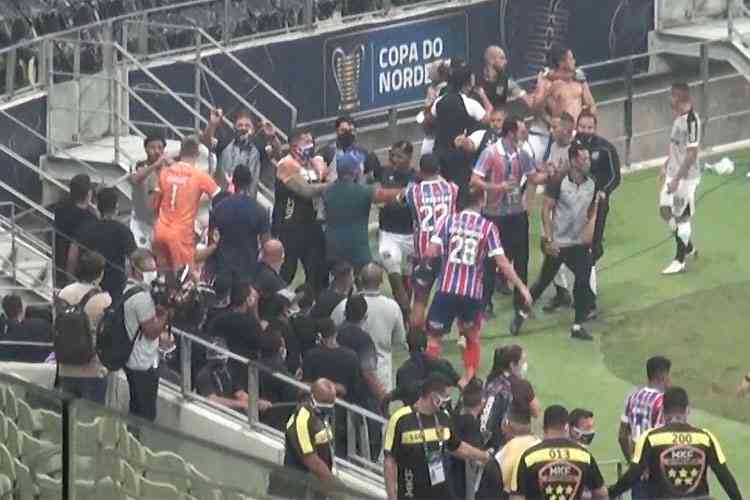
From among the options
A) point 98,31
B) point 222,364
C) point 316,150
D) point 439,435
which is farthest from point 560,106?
point 439,435

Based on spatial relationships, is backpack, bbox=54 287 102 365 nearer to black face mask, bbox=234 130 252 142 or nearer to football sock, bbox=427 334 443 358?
football sock, bbox=427 334 443 358

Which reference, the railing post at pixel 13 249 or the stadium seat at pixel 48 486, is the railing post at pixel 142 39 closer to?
the railing post at pixel 13 249

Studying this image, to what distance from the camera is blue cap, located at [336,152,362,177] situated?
21953mm

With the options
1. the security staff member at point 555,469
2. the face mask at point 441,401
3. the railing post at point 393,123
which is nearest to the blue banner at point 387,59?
the railing post at point 393,123

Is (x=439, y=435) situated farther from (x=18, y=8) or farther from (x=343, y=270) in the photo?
(x=18, y=8)

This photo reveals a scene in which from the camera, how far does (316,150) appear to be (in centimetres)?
2478

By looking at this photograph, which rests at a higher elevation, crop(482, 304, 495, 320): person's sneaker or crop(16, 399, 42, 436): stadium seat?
crop(16, 399, 42, 436): stadium seat

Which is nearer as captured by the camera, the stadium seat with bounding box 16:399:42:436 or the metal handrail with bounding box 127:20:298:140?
the stadium seat with bounding box 16:399:42:436

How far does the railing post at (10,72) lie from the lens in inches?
947

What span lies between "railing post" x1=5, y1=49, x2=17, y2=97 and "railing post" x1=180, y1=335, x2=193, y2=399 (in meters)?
5.22

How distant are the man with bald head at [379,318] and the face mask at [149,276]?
139 centimetres

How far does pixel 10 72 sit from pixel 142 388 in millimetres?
5782

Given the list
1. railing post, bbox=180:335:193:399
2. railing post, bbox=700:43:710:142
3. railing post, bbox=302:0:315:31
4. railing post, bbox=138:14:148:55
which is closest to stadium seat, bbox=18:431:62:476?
railing post, bbox=180:335:193:399

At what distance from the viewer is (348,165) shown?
867 inches
